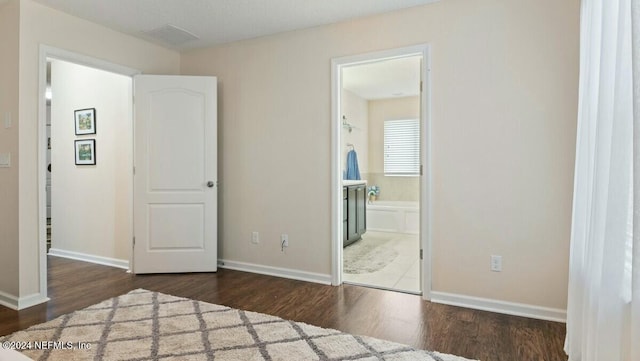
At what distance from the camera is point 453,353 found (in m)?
2.17

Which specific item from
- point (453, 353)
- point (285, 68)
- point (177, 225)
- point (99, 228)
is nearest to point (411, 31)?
point (285, 68)

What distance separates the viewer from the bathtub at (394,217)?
6.20 meters

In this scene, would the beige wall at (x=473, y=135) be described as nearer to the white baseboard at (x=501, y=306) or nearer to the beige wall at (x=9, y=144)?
the white baseboard at (x=501, y=306)

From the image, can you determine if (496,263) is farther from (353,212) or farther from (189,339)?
(353,212)

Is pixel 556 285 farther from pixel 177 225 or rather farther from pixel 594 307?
pixel 177 225

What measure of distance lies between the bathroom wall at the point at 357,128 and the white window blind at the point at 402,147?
0.39m

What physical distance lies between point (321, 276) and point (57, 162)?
12.2 ft

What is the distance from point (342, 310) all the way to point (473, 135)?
5.65 feet

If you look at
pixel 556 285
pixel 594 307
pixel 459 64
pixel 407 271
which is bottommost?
pixel 407 271

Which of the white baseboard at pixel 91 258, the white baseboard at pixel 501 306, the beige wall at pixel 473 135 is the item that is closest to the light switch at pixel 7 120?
the white baseboard at pixel 91 258

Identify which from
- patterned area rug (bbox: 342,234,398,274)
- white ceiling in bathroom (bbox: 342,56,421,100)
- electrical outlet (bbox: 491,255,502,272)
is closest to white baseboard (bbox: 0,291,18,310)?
patterned area rug (bbox: 342,234,398,274)

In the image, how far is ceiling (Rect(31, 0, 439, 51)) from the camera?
302 cm

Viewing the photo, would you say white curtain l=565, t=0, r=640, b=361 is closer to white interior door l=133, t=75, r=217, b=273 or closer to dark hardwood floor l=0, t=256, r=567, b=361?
dark hardwood floor l=0, t=256, r=567, b=361

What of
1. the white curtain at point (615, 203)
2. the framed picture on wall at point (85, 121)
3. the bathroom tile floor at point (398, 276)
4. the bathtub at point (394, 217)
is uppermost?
the framed picture on wall at point (85, 121)
